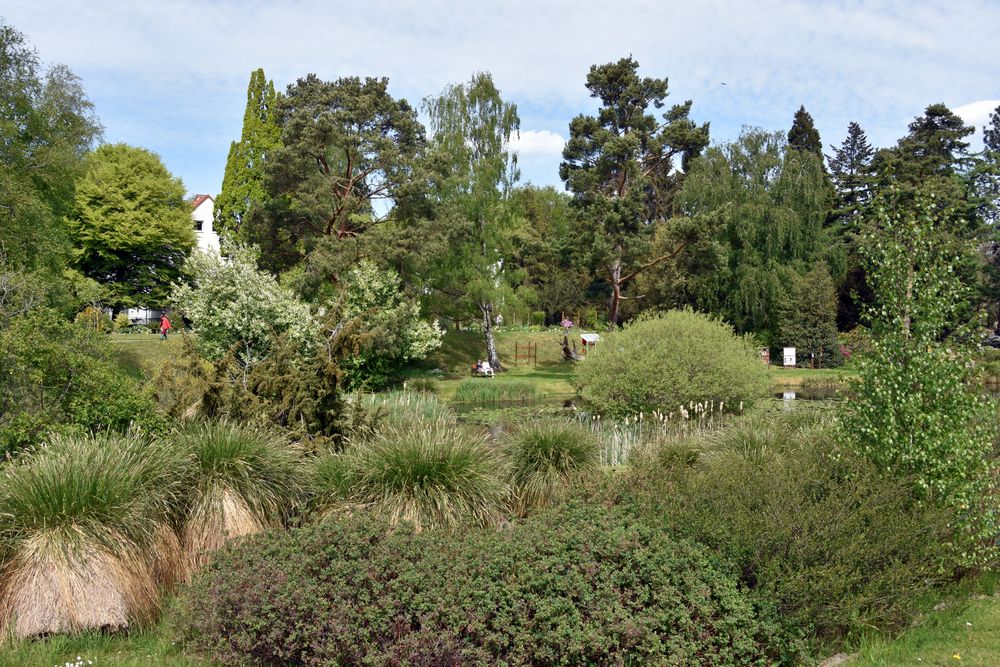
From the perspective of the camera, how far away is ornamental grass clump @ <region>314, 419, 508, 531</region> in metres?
7.14

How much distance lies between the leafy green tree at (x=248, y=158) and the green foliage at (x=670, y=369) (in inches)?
1265

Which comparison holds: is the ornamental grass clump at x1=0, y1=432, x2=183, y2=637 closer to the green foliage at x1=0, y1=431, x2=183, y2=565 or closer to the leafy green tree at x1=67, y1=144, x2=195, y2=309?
the green foliage at x1=0, y1=431, x2=183, y2=565

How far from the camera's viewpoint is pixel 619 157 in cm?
3219

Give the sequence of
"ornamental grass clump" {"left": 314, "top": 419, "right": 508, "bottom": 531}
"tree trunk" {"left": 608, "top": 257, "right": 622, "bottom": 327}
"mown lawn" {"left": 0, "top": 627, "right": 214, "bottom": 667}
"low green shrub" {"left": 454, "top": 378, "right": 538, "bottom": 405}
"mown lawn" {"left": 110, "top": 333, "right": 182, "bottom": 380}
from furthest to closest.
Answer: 1. "tree trunk" {"left": 608, "top": 257, "right": 622, "bottom": 327}
2. "mown lawn" {"left": 110, "top": 333, "right": 182, "bottom": 380}
3. "low green shrub" {"left": 454, "top": 378, "right": 538, "bottom": 405}
4. "ornamental grass clump" {"left": 314, "top": 419, "right": 508, "bottom": 531}
5. "mown lawn" {"left": 0, "top": 627, "right": 214, "bottom": 667}

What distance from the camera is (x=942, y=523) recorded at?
613 centimetres

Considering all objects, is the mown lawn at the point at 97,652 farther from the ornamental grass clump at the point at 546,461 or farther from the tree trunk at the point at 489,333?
the tree trunk at the point at 489,333

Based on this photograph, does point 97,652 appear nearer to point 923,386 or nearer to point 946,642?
point 946,642

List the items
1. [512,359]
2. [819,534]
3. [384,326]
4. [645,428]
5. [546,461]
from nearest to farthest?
[819,534]
[546,461]
[645,428]
[384,326]
[512,359]

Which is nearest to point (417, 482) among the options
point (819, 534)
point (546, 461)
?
point (546, 461)

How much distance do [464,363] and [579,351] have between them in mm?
6857


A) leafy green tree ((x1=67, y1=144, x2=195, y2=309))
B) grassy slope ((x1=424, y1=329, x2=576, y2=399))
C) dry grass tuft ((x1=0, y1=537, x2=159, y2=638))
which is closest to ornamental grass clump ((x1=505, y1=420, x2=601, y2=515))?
dry grass tuft ((x1=0, y1=537, x2=159, y2=638))

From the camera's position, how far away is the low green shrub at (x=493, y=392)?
86.0 ft

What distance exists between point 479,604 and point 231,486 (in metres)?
3.27

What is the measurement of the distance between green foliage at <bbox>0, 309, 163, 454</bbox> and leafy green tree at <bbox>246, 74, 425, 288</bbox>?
765 inches
